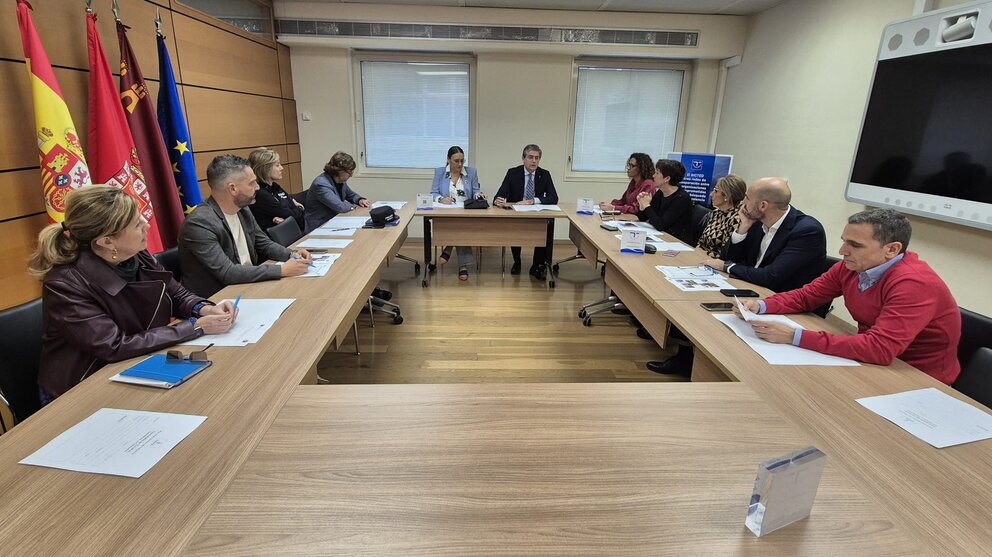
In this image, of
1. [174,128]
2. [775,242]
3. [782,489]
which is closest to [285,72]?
[174,128]

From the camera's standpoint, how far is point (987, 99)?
281 centimetres

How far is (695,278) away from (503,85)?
421 centimetres

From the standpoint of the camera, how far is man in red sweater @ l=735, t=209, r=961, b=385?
1575 mm

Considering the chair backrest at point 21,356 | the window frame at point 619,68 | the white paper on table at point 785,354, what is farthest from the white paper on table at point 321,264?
the window frame at point 619,68

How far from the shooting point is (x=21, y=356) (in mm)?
1524

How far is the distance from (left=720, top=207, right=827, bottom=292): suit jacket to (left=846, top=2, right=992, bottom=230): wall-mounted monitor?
125 cm

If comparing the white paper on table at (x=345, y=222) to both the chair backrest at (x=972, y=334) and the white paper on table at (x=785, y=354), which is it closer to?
the white paper on table at (x=785, y=354)

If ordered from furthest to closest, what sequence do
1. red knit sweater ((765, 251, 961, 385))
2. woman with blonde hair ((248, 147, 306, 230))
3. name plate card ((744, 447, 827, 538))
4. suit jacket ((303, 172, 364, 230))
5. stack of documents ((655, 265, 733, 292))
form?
1. suit jacket ((303, 172, 364, 230))
2. woman with blonde hair ((248, 147, 306, 230))
3. stack of documents ((655, 265, 733, 292))
4. red knit sweater ((765, 251, 961, 385))
5. name plate card ((744, 447, 827, 538))

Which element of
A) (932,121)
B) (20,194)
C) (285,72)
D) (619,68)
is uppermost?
(619,68)

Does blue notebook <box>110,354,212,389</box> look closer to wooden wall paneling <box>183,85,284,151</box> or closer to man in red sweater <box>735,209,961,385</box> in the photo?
man in red sweater <box>735,209,961,385</box>

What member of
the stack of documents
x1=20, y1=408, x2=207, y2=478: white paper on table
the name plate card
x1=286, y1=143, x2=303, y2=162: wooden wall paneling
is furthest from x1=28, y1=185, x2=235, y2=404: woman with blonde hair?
x1=286, y1=143, x2=303, y2=162: wooden wall paneling

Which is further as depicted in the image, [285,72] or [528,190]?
[285,72]

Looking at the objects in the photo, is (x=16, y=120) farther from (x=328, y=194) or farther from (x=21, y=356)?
(x=328, y=194)

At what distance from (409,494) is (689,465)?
62cm
